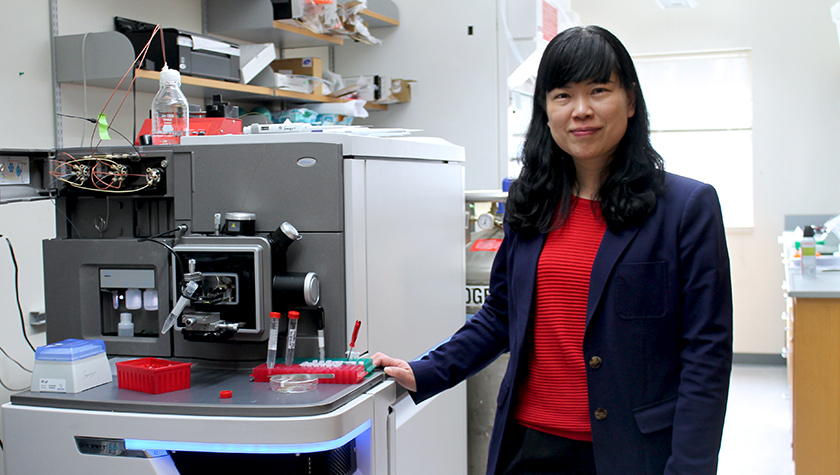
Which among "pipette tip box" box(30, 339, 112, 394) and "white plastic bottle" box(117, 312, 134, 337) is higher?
"white plastic bottle" box(117, 312, 134, 337)

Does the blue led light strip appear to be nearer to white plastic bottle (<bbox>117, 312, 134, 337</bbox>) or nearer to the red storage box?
the red storage box

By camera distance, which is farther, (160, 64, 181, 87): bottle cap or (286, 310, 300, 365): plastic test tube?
(160, 64, 181, 87): bottle cap

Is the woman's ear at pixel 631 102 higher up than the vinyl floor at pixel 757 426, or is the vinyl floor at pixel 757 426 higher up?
the woman's ear at pixel 631 102

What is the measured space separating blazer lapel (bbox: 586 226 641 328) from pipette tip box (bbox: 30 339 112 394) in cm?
91

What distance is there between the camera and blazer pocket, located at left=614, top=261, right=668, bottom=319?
3.89ft

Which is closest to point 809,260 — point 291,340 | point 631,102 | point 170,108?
point 631,102

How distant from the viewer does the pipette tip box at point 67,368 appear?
1.35m

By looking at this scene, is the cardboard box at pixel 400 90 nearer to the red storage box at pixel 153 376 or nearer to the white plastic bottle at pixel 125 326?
the white plastic bottle at pixel 125 326

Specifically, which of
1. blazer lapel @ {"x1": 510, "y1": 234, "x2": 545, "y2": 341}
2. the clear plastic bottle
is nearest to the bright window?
the clear plastic bottle

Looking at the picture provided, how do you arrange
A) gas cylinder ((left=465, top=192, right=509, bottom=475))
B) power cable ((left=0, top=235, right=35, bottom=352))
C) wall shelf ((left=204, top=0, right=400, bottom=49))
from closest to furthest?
power cable ((left=0, top=235, right=35, bottom=352))
gas cylinder ((left=465, top=192, right=509, bottom=475))
wall shelf ((left=204, top=0, right=400, bottom=49))

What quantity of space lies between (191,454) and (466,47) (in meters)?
2.22

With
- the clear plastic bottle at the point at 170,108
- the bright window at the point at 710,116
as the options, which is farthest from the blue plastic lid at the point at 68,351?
the bright window at the point at 710,116

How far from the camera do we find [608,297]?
120 centimetres

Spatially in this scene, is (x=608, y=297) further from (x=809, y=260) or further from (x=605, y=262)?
(x=809, y=260)
